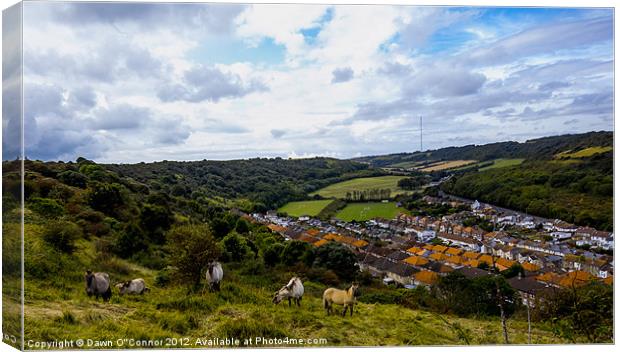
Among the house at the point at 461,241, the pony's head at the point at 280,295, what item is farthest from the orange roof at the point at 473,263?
the pony's head at the point at 280,295

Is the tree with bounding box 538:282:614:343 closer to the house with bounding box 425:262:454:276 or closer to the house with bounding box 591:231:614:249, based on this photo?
the house with bounding box 591:231:614:249

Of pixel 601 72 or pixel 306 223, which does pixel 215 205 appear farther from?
pixel 601 72

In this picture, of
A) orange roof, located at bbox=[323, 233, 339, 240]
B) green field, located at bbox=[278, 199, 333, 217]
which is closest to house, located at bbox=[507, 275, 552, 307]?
orange roof, located at bbox=[323, 233, 339, 240]

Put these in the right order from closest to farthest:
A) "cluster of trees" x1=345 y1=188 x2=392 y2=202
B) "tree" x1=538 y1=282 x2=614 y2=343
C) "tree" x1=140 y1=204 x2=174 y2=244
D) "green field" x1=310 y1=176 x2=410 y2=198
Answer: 1. "tree" x1=538 y1=282 x2=614 y2=343
2. "tree" x1=140 y1=204 x2=174 y2=244
3. "cluster of trees" x1=345 y1=188 x2=392 y2=202
4. "green field" x1=310 y1=176 x2=410 y2=198

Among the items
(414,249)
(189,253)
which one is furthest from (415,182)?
(189,253)

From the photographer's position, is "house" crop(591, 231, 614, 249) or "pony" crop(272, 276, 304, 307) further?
"house" crop(591, 231, 614, 249)

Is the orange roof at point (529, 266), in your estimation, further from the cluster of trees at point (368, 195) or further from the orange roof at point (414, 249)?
the cluster of trees at point (368, 195)
